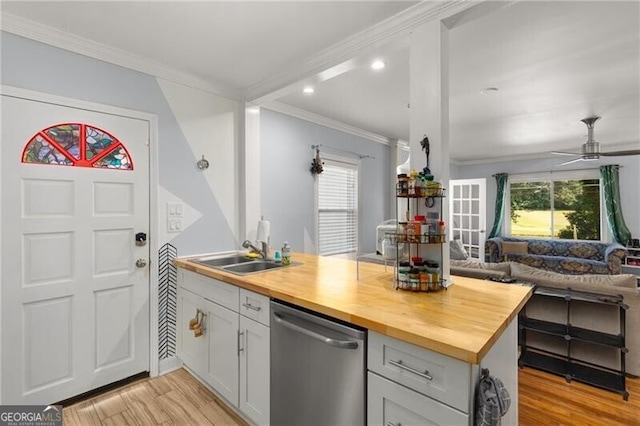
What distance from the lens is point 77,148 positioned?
6.89ft

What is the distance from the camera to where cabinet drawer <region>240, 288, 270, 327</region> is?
67.5 inches

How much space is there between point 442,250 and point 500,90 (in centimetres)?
221

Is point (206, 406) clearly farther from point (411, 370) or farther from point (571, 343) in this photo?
point (571, 343)

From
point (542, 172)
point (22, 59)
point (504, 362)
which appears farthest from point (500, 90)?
point (542, 172)

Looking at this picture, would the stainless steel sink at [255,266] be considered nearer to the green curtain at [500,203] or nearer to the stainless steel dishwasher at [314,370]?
the stainless steel dishwasher at [314,370]

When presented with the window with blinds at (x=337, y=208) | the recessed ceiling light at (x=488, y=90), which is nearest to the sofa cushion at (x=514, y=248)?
the window with blinds at (x=337, y=208)

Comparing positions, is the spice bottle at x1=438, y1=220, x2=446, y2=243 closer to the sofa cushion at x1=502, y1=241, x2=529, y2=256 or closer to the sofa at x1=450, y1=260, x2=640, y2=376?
the sofa at x1=450, y1=260, x2=640, y2=376

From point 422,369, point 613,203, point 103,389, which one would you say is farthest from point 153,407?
point 613,203

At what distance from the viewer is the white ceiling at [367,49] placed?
5.89 feet

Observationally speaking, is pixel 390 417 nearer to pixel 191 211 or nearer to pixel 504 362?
pixel 504 362

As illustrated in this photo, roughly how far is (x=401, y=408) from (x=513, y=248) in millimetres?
6233

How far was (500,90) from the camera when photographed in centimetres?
Result: 300

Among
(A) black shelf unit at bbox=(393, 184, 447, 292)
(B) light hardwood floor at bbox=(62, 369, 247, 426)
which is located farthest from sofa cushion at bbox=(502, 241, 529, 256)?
(B) light hardwood floor at bbox=(62, 369, 247, 426)

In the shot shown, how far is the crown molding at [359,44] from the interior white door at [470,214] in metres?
5.58
